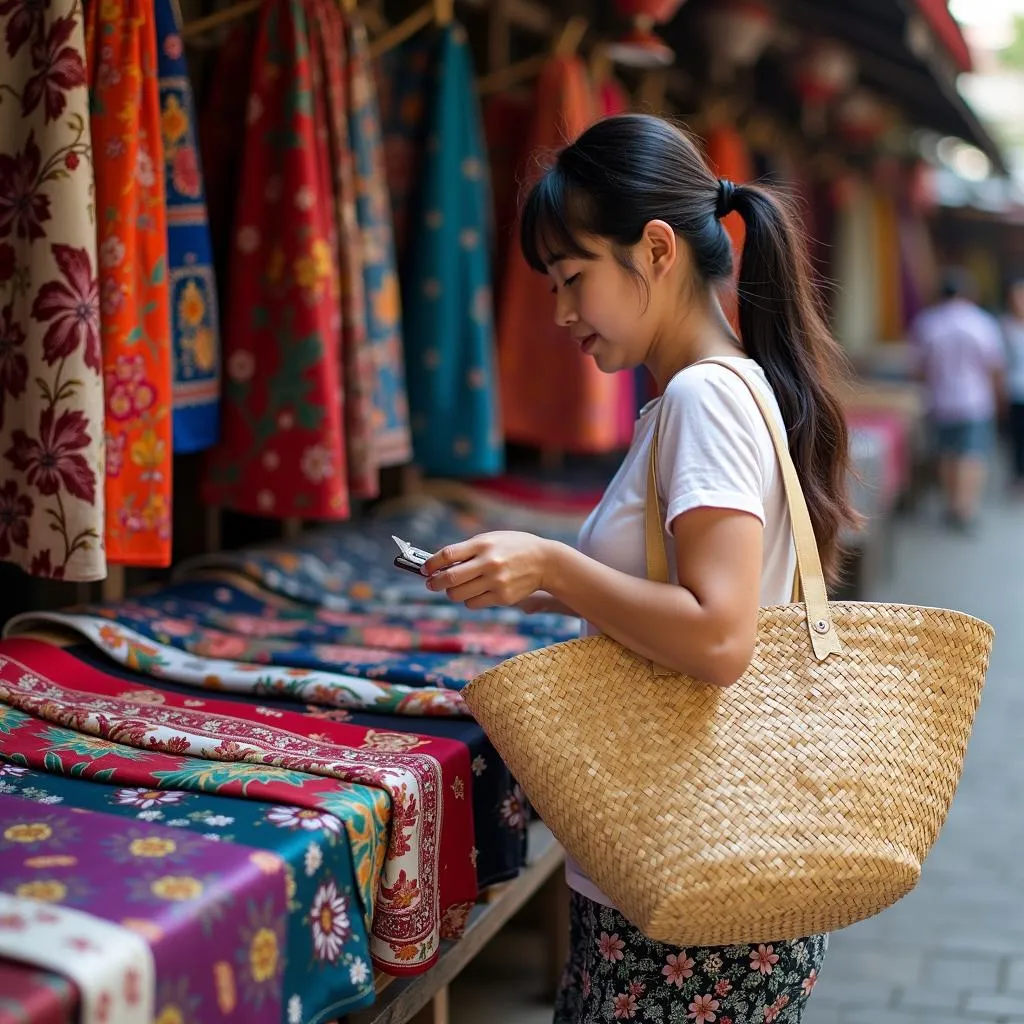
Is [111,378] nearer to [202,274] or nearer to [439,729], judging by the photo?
[202,274]

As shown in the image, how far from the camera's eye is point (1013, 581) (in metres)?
6.92

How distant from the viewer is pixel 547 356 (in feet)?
12.5

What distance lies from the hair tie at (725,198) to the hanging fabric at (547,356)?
2.13 metres

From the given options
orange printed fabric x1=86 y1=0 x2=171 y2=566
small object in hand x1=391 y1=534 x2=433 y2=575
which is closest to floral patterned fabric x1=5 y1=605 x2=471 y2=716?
orange printed fabric x1=86 y1=0 x2=171 y2=566

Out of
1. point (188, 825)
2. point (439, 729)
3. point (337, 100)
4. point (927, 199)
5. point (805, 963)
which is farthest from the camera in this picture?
point (927, 199)

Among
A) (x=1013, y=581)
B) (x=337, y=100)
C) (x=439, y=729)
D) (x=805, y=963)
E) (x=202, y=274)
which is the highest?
(x=337, y=100)

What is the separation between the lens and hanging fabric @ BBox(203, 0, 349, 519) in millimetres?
2506

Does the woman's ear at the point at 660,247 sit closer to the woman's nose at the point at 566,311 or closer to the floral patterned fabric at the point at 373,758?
the woman's nose at the point at 566,311

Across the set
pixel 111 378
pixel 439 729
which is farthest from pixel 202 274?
pixel 439 729

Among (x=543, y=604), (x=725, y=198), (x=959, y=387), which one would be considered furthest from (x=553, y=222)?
(x=959, y=387)

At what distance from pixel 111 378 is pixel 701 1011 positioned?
134cm

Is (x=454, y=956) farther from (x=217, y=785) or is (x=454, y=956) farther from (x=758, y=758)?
(x=758, y=758)

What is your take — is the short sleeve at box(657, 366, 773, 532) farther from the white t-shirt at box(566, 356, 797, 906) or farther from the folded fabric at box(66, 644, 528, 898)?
the folded fabric at box(66, 644, 528, 898)

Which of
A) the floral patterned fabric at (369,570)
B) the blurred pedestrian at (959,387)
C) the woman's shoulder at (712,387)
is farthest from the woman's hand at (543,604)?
the blurred pedestrian at (959,387)
